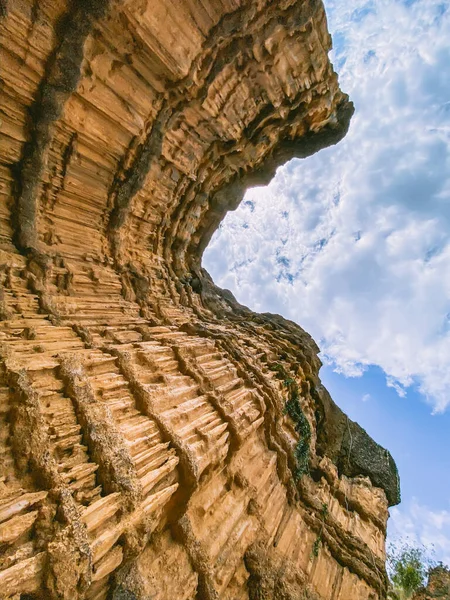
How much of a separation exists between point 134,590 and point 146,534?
108cm

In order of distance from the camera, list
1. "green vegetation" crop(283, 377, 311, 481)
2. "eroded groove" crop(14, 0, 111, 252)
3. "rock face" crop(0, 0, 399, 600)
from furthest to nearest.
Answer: "green vegetation" crop(283, 377, 311, 481) < "eroded groove" crop(14, 0, 111, 252) < "rock face" crop(0, 0, 399, 600)

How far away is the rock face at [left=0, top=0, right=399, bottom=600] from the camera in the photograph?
5.06 metres

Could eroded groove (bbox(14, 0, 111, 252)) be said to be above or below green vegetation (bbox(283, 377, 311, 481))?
above

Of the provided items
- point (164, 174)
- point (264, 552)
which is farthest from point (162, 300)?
point (264, 552)

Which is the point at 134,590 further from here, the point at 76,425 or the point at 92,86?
the point at 92,86

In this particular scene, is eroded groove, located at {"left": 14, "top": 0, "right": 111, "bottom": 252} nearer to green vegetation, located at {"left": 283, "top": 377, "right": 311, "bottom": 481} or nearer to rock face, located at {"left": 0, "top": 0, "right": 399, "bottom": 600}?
rock face, located at {"left": 0, "top": 0, "right": 399, "bottom": 600}

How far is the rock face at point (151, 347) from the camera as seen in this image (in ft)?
16.6

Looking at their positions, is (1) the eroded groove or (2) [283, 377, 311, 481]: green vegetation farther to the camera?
(2) [283, 377, 311, 481]: green vegetation

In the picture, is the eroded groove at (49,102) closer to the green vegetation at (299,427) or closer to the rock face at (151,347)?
the rock face at (151,347)

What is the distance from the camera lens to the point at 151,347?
34.0 ft

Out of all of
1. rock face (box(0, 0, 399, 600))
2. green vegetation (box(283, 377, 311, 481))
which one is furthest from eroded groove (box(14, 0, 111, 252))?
green vegetation (box(283, 377, 311, 481))

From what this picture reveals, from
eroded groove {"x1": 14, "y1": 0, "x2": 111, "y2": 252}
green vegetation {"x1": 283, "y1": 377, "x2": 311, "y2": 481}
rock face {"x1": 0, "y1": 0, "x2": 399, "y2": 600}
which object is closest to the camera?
rock face {"x1": 0, "y1": 0, "x2": 399, "y2": 600}

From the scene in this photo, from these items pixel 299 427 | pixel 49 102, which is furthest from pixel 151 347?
pixel 299 427

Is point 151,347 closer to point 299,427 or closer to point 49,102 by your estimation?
point 49,102
